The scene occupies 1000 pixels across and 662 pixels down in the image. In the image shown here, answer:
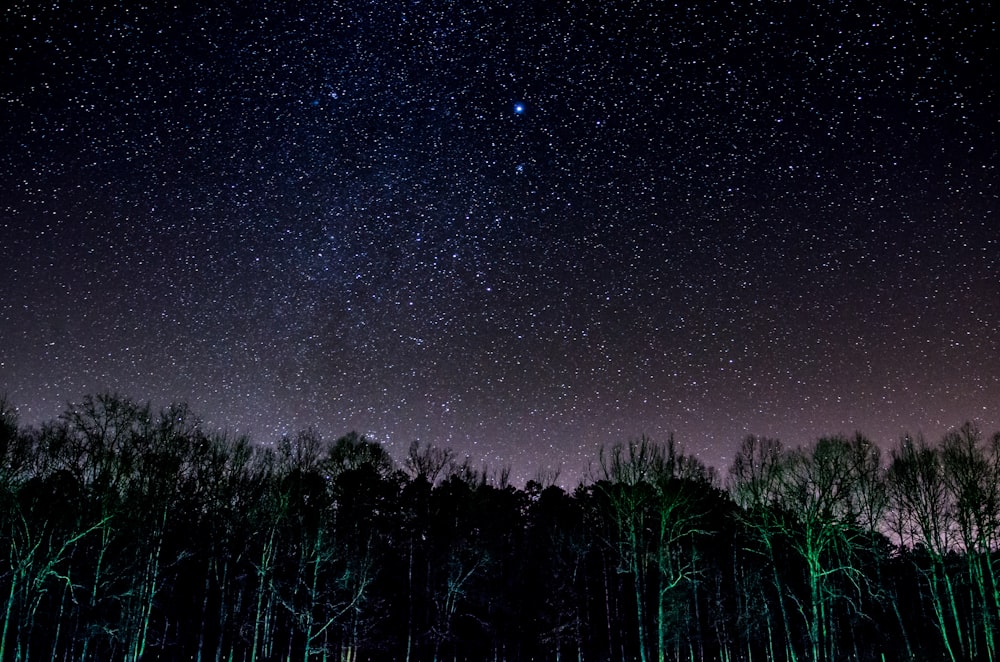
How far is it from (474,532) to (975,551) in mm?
24126

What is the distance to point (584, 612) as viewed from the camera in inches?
1569

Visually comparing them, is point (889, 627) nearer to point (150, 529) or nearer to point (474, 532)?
point (474, 532)

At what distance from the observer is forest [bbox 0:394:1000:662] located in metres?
24.7

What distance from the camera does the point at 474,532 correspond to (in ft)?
123

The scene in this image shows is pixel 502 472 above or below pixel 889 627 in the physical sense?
above

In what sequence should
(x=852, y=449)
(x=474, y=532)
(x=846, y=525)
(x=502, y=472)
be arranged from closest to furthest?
1. (x=846, y=525)
2. (x=852, y=449)
3. (x=474, y=532)
4. (x=502, y=472)

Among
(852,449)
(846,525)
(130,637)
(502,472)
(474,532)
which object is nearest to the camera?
(130,637)

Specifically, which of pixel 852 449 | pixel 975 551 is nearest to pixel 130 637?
pixel 852 449

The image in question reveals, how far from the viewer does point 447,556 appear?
35.3m

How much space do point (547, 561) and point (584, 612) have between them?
13.9ft

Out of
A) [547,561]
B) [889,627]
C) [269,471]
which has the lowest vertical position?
[889,627]

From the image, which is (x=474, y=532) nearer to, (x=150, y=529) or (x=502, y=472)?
(x=502, y=472)

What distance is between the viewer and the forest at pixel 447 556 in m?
24.7

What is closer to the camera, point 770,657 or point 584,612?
point 770,657
